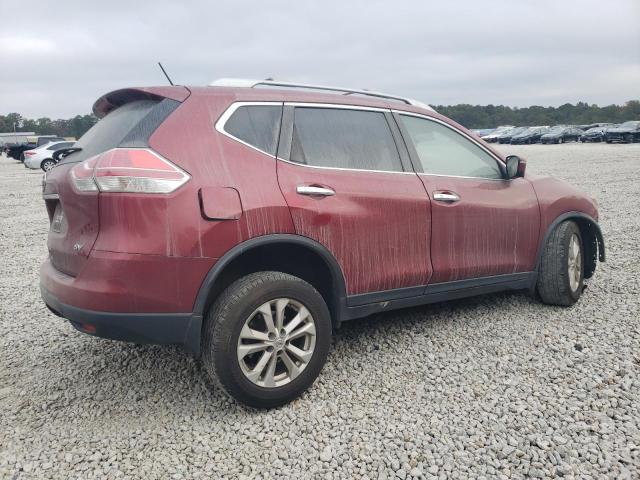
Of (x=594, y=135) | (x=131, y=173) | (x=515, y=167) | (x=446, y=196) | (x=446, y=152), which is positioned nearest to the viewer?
(x=131, y=173)

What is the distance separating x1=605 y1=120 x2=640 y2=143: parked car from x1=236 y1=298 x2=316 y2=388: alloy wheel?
42235 millimetres

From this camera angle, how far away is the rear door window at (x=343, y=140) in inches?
127

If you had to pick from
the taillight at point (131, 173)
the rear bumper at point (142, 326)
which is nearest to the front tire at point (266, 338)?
the rear bumper at point (142, 326)

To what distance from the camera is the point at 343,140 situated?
11.2 ft

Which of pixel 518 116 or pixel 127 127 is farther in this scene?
pixel 518 116

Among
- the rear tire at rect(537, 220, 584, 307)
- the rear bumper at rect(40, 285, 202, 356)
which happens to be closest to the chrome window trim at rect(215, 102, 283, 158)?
the rear bumper at rect(40, 285, 202, 356)

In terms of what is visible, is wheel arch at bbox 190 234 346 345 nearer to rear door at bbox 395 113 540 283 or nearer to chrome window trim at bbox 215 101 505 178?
chrome window trim at bbox 215 101 505 178

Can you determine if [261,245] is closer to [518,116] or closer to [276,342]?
[276,342]

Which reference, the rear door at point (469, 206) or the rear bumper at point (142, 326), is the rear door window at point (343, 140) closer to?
the rear door at point (469, 206)

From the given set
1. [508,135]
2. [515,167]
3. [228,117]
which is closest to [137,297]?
[228,117]

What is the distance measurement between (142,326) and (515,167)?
299cm

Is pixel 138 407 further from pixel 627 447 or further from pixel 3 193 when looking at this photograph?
pixel 3 193

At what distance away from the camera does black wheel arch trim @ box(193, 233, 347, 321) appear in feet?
9.05

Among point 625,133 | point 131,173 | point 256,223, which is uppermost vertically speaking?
point 625,133
